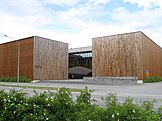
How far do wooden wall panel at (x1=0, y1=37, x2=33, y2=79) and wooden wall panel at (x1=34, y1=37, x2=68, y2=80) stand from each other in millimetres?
1309

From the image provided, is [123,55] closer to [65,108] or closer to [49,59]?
[49,59]

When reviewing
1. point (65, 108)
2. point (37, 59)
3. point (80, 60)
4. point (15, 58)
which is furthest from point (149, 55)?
point (65, 108)

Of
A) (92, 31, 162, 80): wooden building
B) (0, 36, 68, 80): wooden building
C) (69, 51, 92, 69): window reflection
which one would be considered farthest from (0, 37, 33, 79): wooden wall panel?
(69, 51, 92, 69): window reflection

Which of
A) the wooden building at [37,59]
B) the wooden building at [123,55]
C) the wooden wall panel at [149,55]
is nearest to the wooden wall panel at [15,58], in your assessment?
the wooden building at [37,59]

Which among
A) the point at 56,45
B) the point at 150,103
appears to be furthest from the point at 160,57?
the point at 150,103

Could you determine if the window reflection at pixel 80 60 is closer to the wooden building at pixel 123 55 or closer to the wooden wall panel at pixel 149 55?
the wooden building at pixel 123 55

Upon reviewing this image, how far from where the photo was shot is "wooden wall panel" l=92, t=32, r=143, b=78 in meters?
39.1

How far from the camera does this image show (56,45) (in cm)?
4909

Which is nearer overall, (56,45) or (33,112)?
(33,112)

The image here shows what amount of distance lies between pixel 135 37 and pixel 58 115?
121ft

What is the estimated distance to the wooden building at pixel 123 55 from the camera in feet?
128

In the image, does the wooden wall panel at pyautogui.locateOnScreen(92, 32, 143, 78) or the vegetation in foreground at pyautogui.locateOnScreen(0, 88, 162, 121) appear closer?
the vegetation in foreground at pyautogui.locateOnScreen(0, 88, 162, 121)

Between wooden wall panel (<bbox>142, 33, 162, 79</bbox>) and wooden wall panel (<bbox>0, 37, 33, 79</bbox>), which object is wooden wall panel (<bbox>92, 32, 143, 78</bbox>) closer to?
wooden wall panel (<bbox>142, 33, 162, 79</bbox>)

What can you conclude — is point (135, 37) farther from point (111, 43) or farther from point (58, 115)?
point (58, 115)
